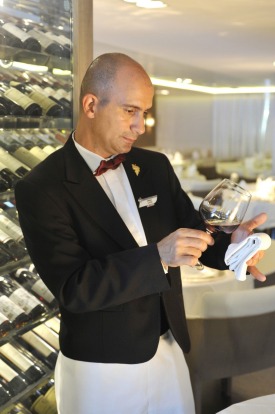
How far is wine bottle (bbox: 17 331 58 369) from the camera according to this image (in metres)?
2.75

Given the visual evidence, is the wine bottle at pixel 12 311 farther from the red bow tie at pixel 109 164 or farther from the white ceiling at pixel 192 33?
the white ceiling at pixel 192 33

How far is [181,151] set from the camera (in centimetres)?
1738

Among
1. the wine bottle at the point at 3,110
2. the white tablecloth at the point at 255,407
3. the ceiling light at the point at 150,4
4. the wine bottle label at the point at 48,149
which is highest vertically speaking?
the ceiling light at the point at 150,4

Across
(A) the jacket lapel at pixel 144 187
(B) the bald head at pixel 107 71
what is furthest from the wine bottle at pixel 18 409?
(B) the bald head at pixel 107 71

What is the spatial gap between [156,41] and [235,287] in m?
3.98

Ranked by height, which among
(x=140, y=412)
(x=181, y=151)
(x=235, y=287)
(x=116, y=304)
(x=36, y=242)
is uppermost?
(x=36, y=242)

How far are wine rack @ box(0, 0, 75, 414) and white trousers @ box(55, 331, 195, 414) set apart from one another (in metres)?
0.59

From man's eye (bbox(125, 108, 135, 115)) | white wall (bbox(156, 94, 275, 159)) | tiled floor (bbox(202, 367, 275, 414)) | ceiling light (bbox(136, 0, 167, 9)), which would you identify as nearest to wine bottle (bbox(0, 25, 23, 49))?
man's eye (bbox(125, 108, 135, 115))

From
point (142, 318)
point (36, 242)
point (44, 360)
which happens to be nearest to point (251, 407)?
point (142, 318)

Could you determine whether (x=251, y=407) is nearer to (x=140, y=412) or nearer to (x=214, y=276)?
(x=140, y=412)

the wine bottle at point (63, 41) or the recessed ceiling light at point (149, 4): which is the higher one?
the wine bottle at point (63, 41)

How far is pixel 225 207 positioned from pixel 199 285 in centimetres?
177

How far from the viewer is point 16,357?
2594 millimetres

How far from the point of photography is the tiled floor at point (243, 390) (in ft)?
12.1
